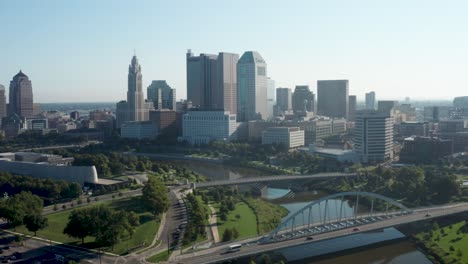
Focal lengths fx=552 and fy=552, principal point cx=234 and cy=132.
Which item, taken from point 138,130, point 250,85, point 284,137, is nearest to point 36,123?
point 138,130

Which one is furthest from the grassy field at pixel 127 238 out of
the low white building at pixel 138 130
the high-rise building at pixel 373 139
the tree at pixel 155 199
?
the low white building at pixel 138 130

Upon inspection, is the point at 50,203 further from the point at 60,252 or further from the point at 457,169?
the point at 457,169

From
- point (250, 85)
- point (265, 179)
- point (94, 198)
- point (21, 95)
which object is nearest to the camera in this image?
point (94, 198)

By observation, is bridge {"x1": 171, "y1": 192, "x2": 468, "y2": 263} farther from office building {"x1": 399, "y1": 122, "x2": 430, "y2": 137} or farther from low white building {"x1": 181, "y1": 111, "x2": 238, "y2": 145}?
low white building {"x1": 181, "y1": 111, "x2": 238, "y2": 145}

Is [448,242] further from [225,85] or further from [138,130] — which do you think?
[225,85]

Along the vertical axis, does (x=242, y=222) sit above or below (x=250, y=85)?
below

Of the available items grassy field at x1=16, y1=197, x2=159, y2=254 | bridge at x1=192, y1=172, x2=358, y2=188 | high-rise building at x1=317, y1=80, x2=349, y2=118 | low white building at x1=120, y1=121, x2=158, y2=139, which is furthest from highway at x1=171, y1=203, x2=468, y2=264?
high-rise building at x1=317, y1=80, x2=349, y2=118

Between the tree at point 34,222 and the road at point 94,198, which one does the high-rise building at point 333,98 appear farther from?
the tree at point 34,222
